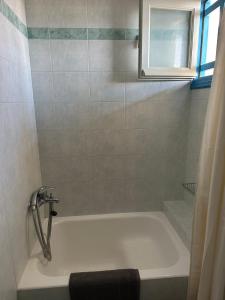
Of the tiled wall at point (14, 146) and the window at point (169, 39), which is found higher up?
the window at point (169, 39)

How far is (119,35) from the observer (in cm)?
175

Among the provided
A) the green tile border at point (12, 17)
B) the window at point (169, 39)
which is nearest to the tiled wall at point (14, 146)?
the green tile border at point (12, 17)

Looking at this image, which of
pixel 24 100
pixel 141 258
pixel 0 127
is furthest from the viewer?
pixel 141 258

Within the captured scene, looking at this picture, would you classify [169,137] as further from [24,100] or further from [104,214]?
[24,100]

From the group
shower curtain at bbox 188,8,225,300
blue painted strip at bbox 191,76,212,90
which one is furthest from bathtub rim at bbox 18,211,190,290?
blue painted strip at bbox 191,76,212,90

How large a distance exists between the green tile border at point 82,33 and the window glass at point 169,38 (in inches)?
6.8

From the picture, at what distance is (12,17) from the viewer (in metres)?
1.37

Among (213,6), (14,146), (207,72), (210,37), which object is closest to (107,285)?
(14,146)

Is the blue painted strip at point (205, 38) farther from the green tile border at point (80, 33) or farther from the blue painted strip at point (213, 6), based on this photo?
the green tile border at point (80, 33)

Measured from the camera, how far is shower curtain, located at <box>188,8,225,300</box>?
0.88 meters

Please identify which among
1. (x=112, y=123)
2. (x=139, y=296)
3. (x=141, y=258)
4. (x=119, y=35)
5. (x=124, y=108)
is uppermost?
(x=119, y=35)

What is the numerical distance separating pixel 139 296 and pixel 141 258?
59 centimetres

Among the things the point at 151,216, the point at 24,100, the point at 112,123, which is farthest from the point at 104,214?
the point at 24,100

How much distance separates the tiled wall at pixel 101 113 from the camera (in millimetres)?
1717
